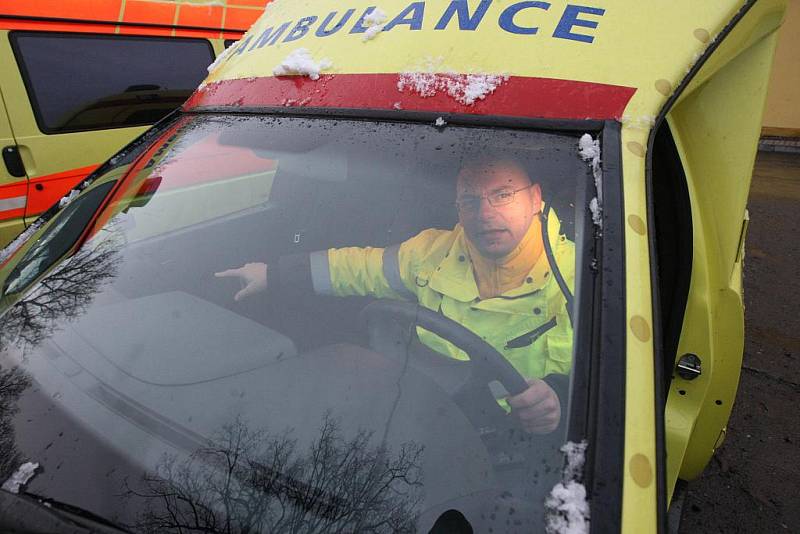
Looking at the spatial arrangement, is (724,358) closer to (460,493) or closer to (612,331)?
(612,331)

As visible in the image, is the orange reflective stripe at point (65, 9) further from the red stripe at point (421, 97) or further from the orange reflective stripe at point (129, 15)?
the red stripe at point (421, 97)

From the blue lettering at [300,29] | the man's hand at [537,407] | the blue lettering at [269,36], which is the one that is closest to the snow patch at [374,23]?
the blue lettering at [300,29]

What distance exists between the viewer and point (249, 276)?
1.46 metres

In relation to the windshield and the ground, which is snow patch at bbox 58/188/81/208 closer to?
the windshield

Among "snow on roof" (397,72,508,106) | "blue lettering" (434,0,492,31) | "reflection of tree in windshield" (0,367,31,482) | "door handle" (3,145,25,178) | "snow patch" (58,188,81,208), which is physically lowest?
"reflection of tree in windshield" (0,367,31,482)

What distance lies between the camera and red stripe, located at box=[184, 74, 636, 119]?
1.18 metres

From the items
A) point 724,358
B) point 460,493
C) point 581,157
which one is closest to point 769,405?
point 724,358

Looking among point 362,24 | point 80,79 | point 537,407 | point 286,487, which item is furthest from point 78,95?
point 537,407

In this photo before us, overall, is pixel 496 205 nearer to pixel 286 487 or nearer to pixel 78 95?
pixel 286 487

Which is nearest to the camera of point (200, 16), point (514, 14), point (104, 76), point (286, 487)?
point (286, 487)

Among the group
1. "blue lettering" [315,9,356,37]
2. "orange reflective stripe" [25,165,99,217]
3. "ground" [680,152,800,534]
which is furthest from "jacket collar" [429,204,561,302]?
Result: "orange reflective stripe" [25,165,99,217]

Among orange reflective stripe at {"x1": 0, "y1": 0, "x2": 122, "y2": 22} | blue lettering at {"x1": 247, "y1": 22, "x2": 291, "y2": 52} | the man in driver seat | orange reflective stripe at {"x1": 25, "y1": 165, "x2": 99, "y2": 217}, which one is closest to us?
the man in driver seat

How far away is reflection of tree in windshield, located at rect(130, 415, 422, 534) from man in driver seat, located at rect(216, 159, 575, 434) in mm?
262

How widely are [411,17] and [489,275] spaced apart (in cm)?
70
